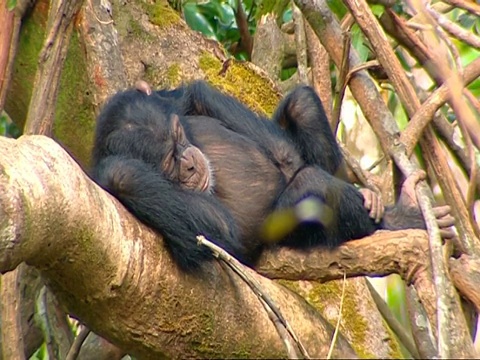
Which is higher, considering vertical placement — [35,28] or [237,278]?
[35,28]

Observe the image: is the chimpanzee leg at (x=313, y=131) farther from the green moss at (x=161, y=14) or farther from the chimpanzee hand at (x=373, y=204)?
the green moss at (x=161, y=14)

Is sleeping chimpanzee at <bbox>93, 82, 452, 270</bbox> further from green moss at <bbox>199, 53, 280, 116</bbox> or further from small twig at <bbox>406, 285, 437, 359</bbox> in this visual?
green moss at <bbox>199, 53, 280, 116</bbox>

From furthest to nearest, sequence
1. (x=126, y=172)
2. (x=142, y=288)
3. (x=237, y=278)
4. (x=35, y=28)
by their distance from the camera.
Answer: (x=35, y=28), (x=126, y=172), (x=237, y=278), (x=142, y=288)

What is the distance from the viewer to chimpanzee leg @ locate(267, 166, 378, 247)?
115 inches

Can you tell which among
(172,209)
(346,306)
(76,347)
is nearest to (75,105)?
Result: (76,347)

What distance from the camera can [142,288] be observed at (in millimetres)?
2215

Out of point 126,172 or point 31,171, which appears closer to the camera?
point 31,171

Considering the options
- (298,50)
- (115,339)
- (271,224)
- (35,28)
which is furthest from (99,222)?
(298,50)

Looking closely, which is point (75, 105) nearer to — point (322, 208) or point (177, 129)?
point (177, 129)

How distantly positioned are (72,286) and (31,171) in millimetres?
381

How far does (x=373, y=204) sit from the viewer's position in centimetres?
305

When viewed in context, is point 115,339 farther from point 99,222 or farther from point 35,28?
point 35,28

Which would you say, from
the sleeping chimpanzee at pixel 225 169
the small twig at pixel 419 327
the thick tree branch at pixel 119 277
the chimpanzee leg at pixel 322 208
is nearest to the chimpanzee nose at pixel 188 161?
the sleeping chimpanzee at pixel 225 169

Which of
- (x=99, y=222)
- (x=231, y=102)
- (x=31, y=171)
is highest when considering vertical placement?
(x=31, y=171)
